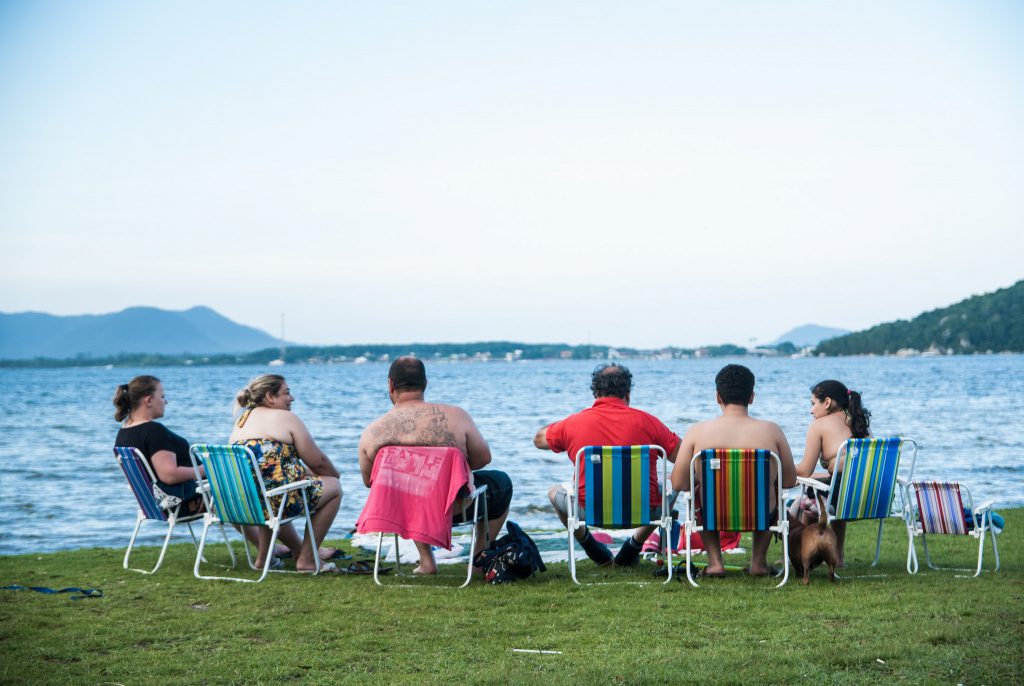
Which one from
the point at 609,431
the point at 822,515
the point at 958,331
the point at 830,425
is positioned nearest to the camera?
the point at 822,515

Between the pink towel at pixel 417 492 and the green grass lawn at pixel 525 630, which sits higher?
the pink towel at pixel 417 492

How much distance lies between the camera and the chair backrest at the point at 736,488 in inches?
221

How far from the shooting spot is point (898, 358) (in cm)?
12288

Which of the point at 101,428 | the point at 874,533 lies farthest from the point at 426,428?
the point at 101,428

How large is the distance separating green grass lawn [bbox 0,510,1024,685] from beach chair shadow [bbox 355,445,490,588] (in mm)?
367

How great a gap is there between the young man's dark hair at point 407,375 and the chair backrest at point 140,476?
1.73 m

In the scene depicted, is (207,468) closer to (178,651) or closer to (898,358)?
(178,651)

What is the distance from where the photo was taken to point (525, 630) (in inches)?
187

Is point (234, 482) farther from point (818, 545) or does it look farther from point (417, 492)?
point (818, 545)

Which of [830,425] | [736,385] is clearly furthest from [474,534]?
[830,425]

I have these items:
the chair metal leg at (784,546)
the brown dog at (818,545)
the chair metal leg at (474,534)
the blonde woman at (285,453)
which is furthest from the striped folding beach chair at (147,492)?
the brown dog at (818,545)

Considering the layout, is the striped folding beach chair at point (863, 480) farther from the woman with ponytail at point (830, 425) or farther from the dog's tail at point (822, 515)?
the woman with ponytail at point (830, 425)

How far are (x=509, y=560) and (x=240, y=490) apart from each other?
174 centimetres

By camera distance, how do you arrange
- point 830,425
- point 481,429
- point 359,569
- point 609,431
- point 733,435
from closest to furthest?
point 733,435 → point 830,425 → point 609,431 → point 359,569 → point 481,429
